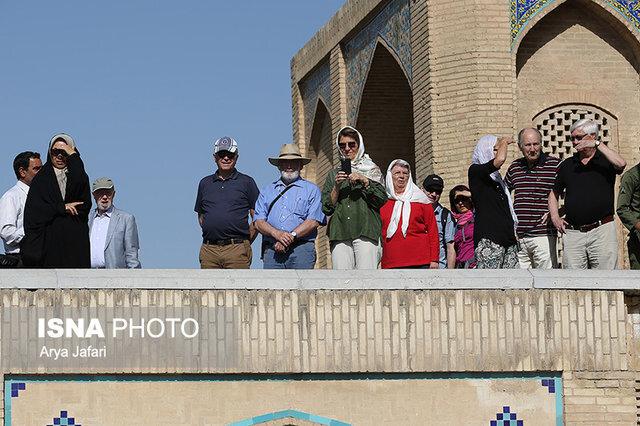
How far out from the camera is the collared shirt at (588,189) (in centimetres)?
1086

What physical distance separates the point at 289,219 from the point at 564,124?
6.32 meters

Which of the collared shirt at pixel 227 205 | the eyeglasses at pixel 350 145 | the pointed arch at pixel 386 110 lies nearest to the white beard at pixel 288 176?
the collared shirt at pixel 227 205

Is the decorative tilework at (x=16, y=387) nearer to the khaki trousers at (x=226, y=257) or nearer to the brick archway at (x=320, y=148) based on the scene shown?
the khaki trousers at (x=226, y=257)

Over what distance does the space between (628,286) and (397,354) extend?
163 cm

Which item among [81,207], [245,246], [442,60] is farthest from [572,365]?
[442,60]

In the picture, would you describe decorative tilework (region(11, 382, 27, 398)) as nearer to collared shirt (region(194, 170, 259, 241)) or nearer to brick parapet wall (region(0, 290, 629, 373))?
brick parapet wall (region(0, 290, 629, 373))

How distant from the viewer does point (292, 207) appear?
443 inches

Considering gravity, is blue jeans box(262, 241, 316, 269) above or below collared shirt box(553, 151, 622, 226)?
below

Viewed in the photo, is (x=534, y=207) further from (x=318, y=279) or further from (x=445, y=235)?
(x=318, y=279)

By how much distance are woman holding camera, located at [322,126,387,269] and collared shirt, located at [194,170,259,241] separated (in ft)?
2.09

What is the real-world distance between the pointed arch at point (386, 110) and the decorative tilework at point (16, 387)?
9362mm

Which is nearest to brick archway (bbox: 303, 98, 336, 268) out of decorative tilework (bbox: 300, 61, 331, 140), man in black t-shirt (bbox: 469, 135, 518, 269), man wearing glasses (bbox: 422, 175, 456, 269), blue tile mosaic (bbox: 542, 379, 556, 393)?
decorative tilework (bbox: 300, 61, 331, 140)

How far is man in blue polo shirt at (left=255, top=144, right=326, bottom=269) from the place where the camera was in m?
11.1

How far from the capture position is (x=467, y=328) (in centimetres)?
1052
